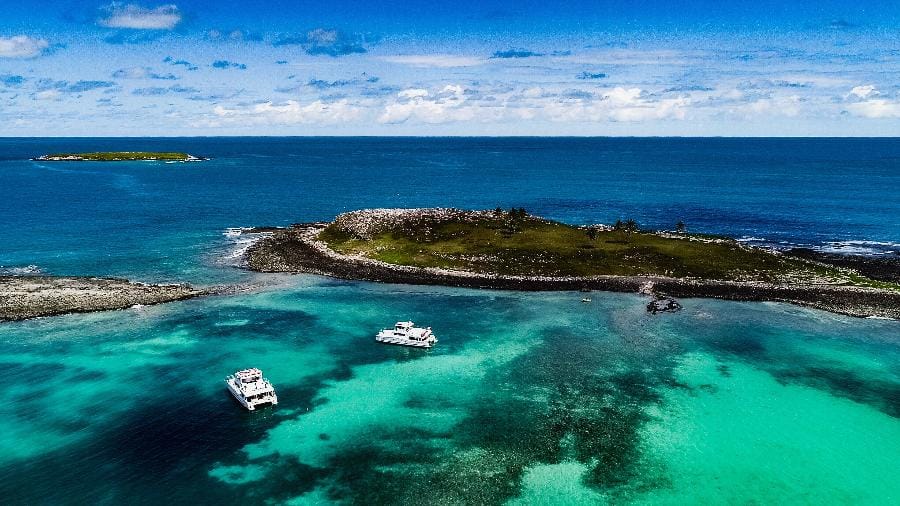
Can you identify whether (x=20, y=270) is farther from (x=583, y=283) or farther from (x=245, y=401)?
(x=583, y=283)

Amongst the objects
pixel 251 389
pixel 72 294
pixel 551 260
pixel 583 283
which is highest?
pixel 72 294

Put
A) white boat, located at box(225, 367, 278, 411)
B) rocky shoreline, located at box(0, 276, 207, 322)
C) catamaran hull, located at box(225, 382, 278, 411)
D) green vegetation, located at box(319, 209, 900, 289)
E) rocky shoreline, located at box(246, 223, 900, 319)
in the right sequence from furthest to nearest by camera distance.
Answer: green vegetation, located at box(319, 209, 900, 289) < rocky shoreline, located at box(246, 223, 900, 319) < rocky shoreline, located at box(0, 276, 207, 322) < white boat, located at box(225, 367, 278, 411) < catamaran hull, located at box(225, 382, 278, 411)

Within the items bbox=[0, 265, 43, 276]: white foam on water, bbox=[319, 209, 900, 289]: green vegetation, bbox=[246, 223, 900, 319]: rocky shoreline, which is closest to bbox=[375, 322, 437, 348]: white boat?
bbox=[246, 223, 900, 319]: rocky shoreline

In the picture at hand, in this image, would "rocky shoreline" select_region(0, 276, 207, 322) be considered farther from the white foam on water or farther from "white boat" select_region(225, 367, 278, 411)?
"white boat" select_region(225, 367, 278, 411)

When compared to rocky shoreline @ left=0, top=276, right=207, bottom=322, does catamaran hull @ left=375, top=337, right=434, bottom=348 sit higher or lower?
lower

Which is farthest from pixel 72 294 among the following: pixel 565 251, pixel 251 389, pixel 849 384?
pixel 849 384

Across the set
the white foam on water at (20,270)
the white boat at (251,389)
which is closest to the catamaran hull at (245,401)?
the white boat at (251,389)

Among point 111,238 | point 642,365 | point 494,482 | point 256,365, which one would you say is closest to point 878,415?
point 642,365
